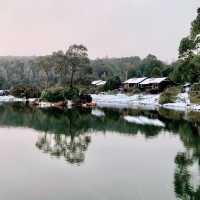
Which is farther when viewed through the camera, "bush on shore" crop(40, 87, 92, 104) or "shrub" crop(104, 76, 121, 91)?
"shrub" crop(104, 76, 121, 91)

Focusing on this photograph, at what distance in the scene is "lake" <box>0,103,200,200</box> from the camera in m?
13.7

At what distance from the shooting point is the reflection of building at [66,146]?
20259mm

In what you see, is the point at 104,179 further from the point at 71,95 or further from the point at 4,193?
the point at 71,95

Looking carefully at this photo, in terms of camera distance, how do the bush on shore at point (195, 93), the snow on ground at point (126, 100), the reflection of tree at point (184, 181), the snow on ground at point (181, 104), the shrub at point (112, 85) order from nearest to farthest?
the reflection of tree at point (184, 181) → the snow on ground at point (181, 104) → the bush on shore at point (195, 93) → the snow on ground at point (126, 100) → the shrub at point (112, 85)

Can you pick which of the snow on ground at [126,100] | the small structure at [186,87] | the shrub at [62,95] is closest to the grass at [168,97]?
the snow on ground at [126,100]

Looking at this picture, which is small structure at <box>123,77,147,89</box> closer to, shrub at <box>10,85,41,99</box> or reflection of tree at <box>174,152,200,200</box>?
shrub at <box>10,85,41,99</box>

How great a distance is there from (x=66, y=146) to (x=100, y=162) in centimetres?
524

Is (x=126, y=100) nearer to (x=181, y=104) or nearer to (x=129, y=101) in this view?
(x=129, y=101)

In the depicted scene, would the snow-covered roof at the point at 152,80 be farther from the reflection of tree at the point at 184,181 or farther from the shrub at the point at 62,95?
the reflection of tree at the point at 184,181

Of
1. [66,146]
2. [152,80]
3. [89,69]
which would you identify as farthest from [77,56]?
[66,146]

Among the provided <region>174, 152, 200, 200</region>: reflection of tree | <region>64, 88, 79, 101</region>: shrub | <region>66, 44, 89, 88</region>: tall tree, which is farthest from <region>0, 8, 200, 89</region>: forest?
<region>174, 152, 200, 200</region>: reflection of tree

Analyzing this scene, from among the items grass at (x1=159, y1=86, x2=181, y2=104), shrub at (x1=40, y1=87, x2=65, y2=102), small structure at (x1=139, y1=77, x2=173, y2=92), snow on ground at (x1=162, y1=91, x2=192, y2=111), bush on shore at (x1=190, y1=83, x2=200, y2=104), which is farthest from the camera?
small structure at (x1=139, y1=77, x2=173, y2=92)

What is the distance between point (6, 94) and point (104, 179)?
8585 centimetres

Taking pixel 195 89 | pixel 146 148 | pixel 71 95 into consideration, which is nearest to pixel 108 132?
pixel 146 148
